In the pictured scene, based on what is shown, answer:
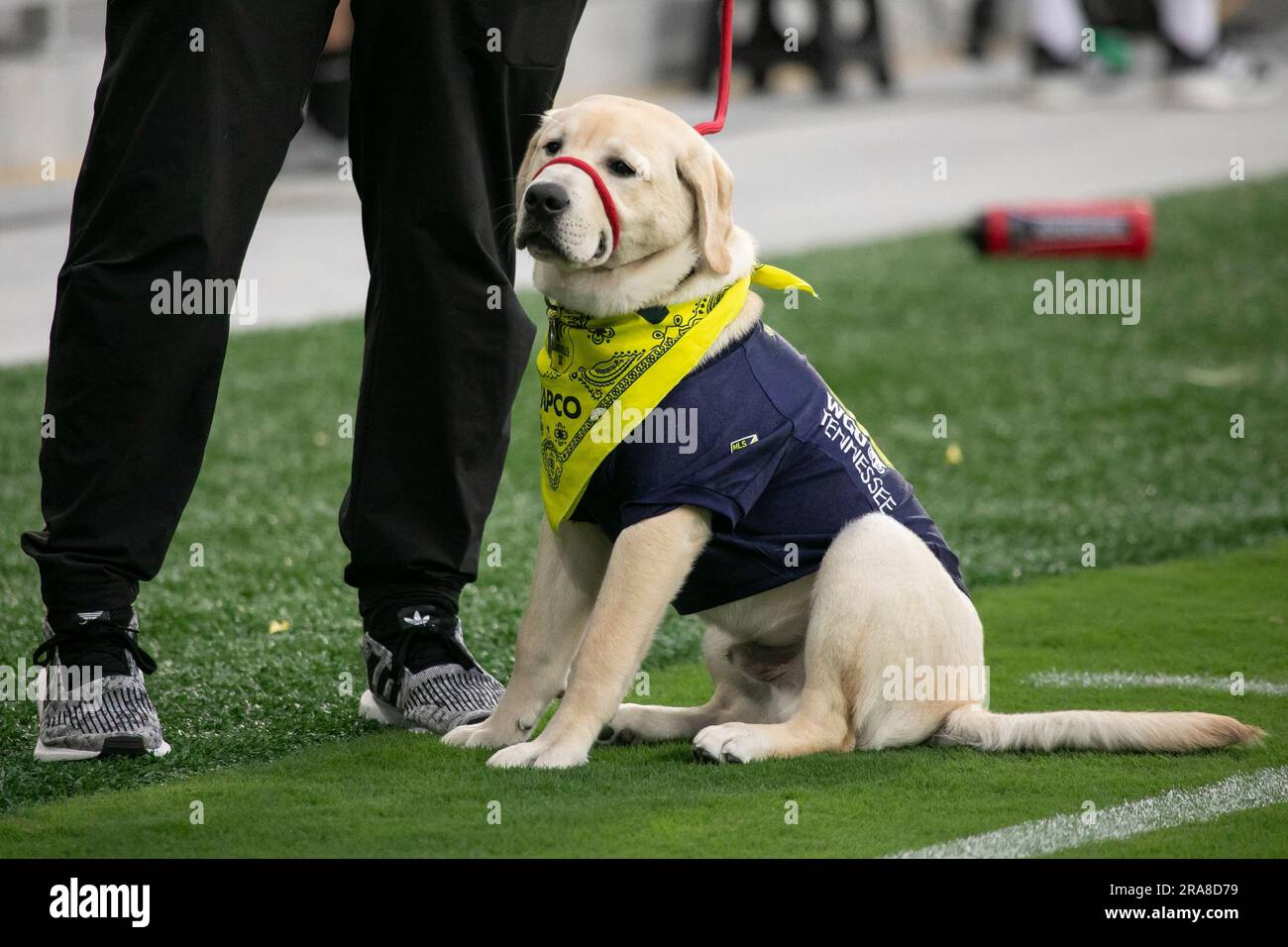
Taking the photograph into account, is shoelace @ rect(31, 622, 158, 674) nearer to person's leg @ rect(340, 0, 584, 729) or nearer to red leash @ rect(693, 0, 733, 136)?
person's leg @ rect(340, 0, 584, 729)

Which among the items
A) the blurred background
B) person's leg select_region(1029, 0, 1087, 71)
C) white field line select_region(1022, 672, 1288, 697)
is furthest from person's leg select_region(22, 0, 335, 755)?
person's leg select_region(1029, 0, 1087, 71)

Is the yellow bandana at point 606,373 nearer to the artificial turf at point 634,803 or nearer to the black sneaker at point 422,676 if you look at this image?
the black sneaker at point 422,676

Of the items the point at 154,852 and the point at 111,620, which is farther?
the point at 111,620

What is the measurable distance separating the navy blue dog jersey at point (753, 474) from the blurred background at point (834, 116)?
4672mm

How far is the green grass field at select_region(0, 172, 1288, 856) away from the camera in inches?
112

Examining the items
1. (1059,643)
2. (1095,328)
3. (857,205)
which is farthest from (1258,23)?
(1059,643)

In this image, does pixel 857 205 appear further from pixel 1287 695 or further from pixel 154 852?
pixel 154 852

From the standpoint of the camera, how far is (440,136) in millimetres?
3418

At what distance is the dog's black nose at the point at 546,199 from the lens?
3.15 m

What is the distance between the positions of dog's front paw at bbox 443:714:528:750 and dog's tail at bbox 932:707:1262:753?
0.85 metres

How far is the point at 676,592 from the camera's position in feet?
10.5

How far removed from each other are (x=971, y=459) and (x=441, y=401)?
3.09 meters

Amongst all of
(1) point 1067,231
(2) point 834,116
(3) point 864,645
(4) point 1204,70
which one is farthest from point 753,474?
(4) point 1204,70

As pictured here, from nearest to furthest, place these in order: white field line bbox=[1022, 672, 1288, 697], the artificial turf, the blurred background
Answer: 1. the artificial turf
2. white field line bbox=[1022, 672, 1288, 697]
3. the blurred background
